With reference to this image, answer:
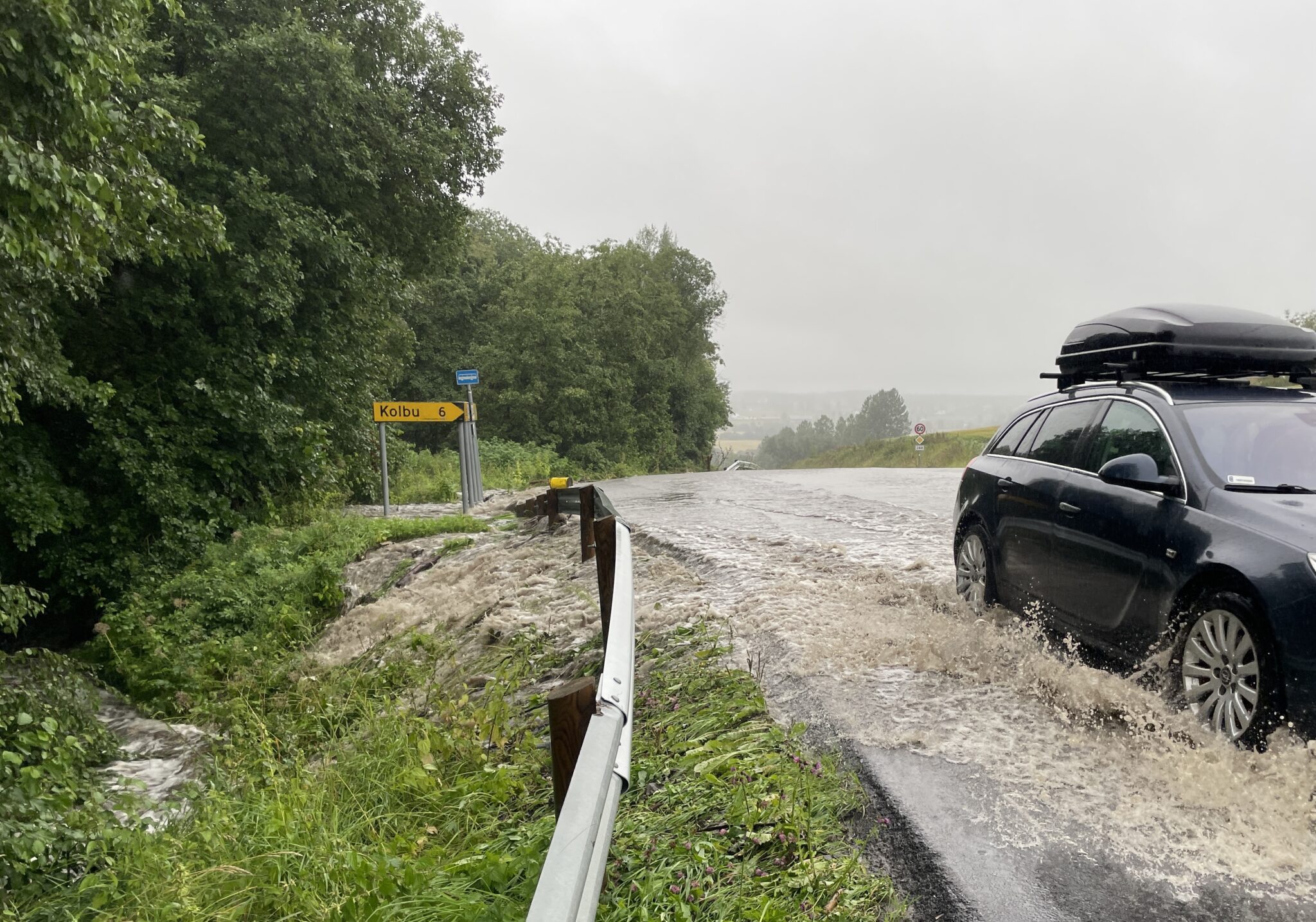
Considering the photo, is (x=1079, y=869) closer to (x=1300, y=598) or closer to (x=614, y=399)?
(x=1300, y=598)

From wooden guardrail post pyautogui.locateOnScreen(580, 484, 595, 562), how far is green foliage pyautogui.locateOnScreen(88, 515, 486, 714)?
349cm

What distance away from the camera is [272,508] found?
15055 mm

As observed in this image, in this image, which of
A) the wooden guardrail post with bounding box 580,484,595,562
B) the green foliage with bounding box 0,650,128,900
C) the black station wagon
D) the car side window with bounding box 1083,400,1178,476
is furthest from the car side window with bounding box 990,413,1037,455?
the green foliage with bounding box 0,650,128,900

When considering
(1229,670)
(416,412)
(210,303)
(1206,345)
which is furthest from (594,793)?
(416,412)

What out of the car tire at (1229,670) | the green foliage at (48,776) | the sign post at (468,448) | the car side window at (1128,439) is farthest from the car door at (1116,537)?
the sign post at (468,448)

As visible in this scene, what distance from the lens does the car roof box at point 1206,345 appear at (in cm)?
511

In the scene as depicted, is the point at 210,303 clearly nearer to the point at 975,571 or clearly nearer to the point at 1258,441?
the point at 975,571

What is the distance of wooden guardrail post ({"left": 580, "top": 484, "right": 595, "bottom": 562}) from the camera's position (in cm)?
898

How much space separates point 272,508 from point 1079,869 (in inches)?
572

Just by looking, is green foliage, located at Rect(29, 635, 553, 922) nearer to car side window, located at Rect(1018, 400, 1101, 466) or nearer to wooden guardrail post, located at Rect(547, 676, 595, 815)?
wooden guardrail post, located at Rect(547, 676, 595, 815)

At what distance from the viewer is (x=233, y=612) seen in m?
11.1

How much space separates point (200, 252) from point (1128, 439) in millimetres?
9593

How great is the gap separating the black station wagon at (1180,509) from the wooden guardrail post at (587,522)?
152 inches

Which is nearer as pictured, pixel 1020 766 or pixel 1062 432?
pixel 1020 766
